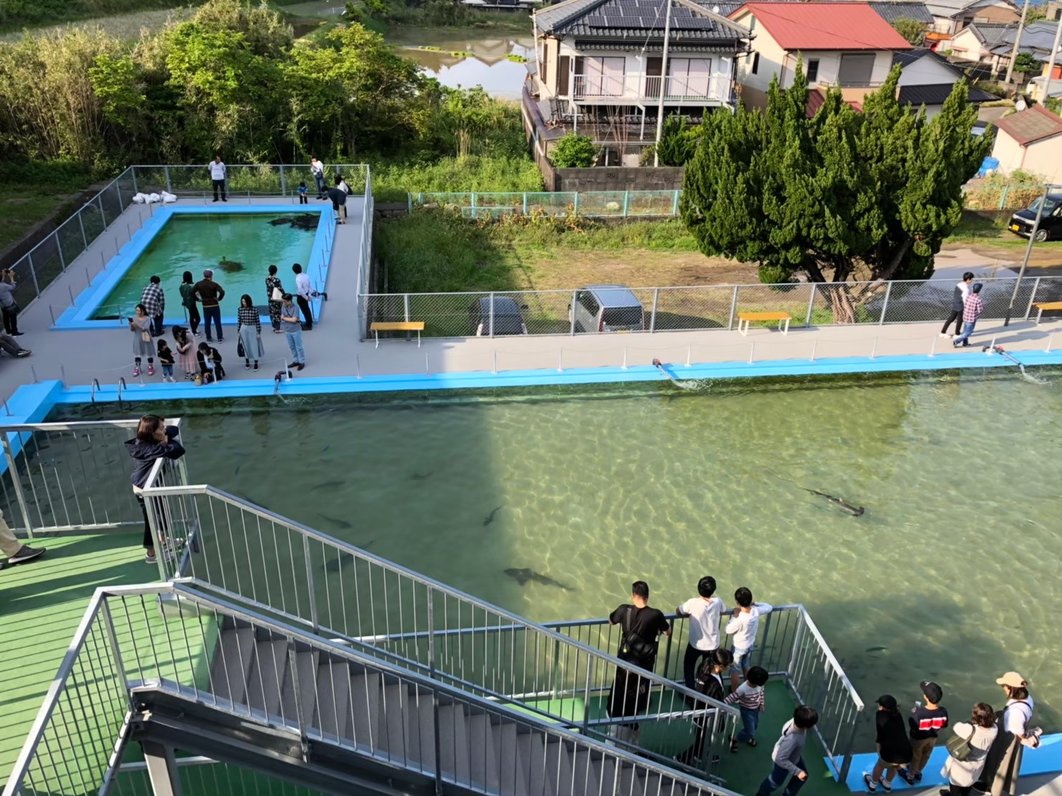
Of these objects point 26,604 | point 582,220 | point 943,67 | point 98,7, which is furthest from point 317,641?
point 98,7

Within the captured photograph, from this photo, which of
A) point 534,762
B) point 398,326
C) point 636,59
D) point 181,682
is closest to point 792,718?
point 534,762

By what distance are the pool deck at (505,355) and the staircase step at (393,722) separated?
357 inches

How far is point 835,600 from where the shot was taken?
10.6 m

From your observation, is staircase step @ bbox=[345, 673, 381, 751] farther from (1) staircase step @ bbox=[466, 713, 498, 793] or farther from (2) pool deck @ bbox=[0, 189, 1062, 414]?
(2) pool deck @ bbox=[0, 189, 1062, 414]

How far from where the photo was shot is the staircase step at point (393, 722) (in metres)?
6.40

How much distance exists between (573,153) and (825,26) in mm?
19205

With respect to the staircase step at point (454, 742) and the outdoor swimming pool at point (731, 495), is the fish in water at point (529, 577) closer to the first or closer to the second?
the outdoor swimming pool at point (731, 495)

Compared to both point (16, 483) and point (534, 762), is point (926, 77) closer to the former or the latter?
point (534, 762)

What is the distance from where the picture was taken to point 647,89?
3322 cm

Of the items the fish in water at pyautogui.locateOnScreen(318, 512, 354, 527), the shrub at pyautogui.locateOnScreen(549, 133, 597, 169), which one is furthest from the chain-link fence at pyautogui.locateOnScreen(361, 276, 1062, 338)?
the shrub at pyautogui.locateOnScreen(549, 133, 597, 169)

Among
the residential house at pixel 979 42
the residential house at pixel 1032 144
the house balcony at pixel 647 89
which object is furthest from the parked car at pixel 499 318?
the residential house at pixel 979 42

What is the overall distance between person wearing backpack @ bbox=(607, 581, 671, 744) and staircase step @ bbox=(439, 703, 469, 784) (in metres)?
1.57

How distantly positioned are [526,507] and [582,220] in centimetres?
1636

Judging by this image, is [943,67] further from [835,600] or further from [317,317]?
[835,600]
